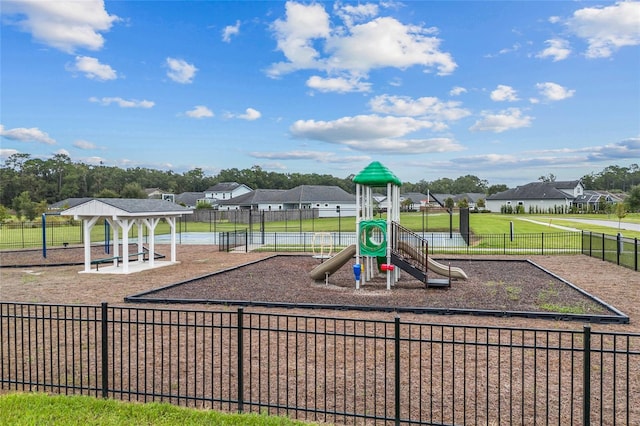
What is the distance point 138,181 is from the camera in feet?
364

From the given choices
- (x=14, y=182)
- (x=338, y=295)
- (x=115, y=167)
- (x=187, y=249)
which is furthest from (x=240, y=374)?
(x=115, y=167)

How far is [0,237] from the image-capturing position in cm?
3597

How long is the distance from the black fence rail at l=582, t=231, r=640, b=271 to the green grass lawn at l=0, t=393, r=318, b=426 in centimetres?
1744

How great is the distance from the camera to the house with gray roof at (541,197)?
78.0 m

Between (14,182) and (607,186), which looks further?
(607,186)

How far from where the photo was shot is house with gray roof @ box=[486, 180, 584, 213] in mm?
78000

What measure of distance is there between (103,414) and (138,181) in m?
115

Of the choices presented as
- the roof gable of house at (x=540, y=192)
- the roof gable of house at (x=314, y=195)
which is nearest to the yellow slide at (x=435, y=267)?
the roof gable of house at (x=314, y=195)

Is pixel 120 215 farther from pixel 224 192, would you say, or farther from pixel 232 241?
pixel 224 192

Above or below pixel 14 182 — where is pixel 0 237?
below

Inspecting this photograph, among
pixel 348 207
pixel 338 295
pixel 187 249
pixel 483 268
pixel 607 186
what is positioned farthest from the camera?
pixel 607 186

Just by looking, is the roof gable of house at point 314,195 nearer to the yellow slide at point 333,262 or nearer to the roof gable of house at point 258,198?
the roof gable of house at point 258,198

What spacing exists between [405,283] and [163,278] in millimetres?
8426

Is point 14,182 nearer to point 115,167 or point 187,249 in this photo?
point 115,167
